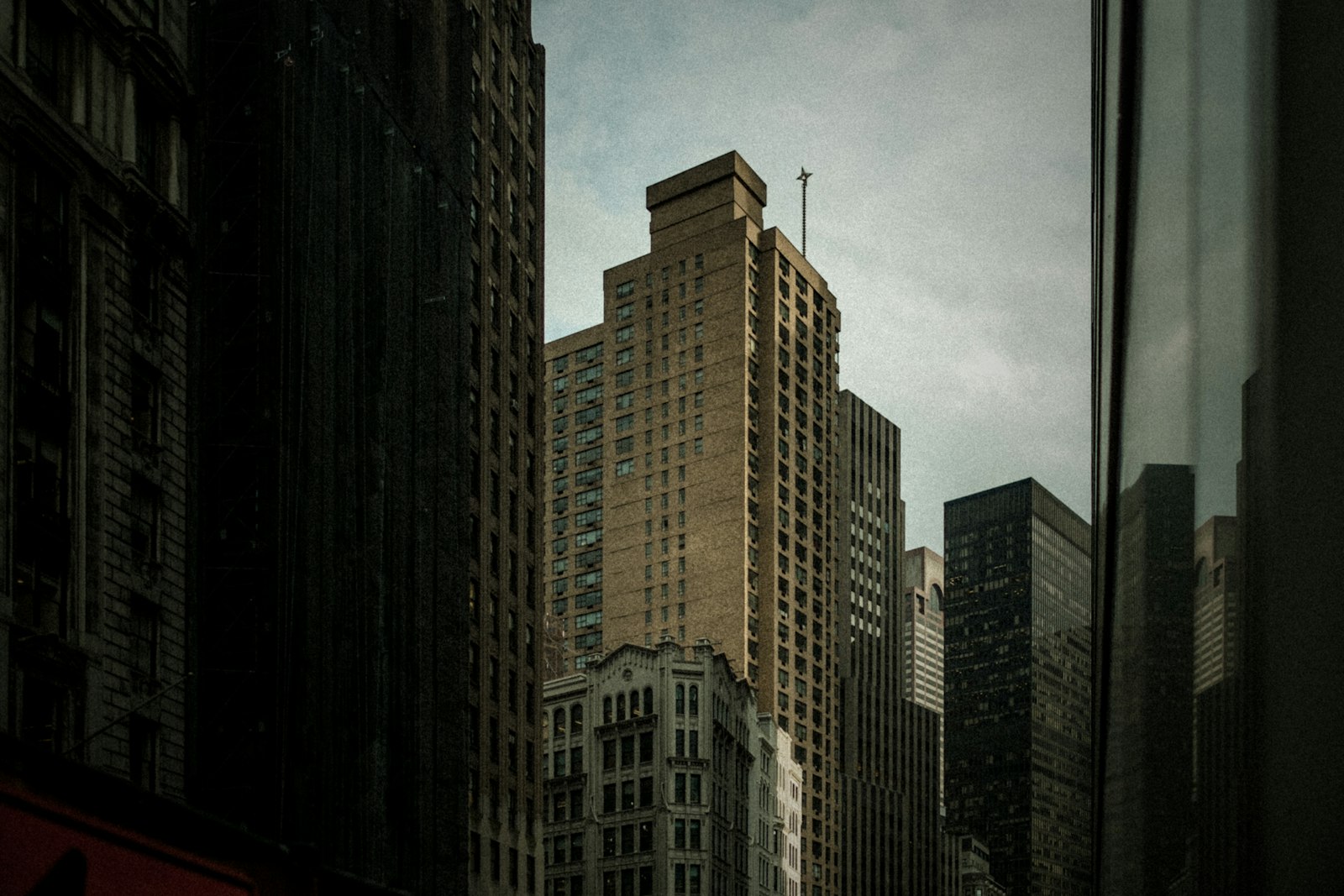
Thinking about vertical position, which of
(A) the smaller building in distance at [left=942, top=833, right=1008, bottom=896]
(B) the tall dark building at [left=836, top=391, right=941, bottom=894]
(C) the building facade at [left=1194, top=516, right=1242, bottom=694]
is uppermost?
(B) the tall dark building at [left=836, top=391, right=941, bottom=894]

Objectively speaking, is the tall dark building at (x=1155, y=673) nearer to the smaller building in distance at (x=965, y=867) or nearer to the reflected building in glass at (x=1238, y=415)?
the reflected building in glass at (x=1238, y=415)

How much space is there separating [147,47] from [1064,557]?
1272 inches

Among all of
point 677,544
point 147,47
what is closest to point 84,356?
point 147,47

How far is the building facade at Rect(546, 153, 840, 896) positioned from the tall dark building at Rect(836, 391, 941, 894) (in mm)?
10069

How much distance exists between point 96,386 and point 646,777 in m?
72.4

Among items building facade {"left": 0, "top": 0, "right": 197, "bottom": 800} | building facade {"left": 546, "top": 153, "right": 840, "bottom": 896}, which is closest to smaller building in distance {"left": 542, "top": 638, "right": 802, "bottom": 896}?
building facade {"left": 546, "top": 153, "right": 840, "bottom": 896}

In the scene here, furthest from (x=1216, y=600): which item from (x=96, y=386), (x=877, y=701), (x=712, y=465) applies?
(x=877, y=701)

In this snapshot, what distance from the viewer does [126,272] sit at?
34.7 m

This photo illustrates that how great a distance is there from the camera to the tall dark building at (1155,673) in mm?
2625

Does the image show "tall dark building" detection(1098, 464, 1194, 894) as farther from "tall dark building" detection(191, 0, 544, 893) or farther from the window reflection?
"tall dark building" detection(191, 0, 544, 893)

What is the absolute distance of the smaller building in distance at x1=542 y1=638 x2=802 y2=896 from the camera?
325ft

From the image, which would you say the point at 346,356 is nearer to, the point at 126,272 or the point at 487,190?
the point at 126,272

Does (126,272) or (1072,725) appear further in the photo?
(126,272)

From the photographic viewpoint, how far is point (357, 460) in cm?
4656
